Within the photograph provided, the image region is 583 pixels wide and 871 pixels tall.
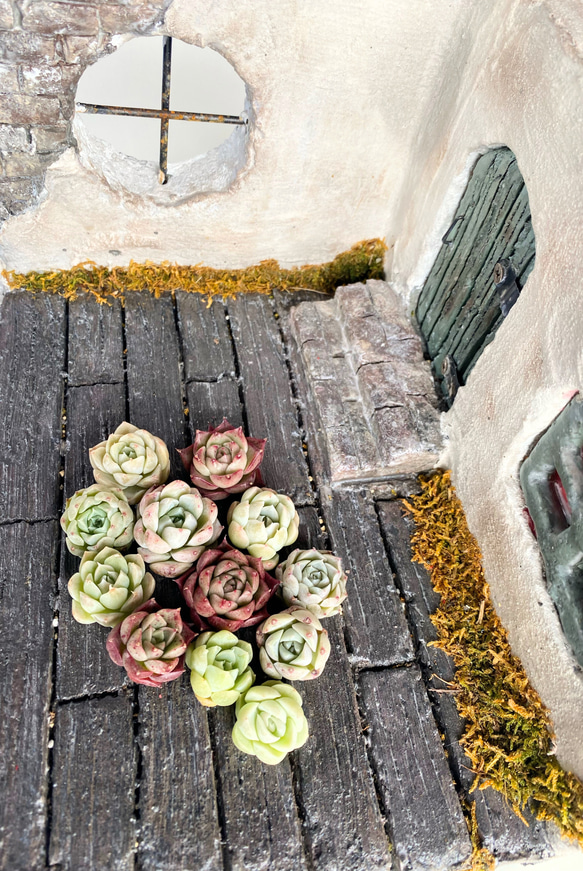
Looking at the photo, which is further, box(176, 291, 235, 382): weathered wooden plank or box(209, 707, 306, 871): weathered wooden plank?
box(176, 291, 235, 382): weathered wooden plank

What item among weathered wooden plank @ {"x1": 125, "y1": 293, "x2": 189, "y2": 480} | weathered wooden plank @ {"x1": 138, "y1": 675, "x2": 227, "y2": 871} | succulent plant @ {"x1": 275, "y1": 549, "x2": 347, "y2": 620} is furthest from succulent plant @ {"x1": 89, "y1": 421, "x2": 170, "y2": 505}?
weathered wooden plank @ {"x1": 138, "y1": 675, "x2": 227, "y2": 871}

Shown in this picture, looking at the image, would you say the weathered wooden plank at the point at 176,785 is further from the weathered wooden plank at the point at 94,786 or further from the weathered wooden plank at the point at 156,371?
the weathered wooden plank at the point at 156,371

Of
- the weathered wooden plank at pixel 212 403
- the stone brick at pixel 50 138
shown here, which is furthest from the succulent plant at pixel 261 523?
the stone brick at pixel 50 138

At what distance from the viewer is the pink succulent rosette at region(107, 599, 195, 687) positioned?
5.50 ft

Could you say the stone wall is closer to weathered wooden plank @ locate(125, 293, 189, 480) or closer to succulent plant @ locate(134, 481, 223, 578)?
weathered wooden plank @ locate(125, 293, 189, 480)

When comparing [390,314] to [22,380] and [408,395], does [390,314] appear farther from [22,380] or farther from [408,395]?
[22,380]

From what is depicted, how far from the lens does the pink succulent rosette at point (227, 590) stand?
179 centimetres

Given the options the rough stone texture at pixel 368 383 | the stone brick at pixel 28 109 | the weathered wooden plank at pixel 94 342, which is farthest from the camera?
the weathered wooden plank at pixel 94 342

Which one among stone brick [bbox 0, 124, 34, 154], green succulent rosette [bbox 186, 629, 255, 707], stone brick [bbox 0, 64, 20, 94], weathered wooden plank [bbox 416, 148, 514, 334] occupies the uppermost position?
stone brick [bbox 0, 64, 20, 94]

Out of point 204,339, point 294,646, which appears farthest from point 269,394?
point 294,646

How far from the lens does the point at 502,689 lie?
78.0 inches

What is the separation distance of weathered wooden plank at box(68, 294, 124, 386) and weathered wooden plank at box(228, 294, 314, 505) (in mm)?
490

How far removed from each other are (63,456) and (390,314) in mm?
1445

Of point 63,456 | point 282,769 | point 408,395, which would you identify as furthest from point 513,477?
point 63,456
